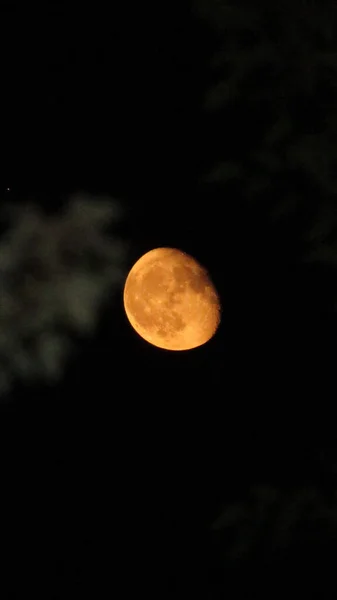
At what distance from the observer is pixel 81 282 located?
393 centimetres

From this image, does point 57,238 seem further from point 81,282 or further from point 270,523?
point 270,523

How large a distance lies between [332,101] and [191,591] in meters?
4.95

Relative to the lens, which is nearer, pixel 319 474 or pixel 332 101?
pixel 332 101

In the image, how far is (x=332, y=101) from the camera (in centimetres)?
294

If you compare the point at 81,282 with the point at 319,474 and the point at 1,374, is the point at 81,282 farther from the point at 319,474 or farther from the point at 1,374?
the point at 319,474

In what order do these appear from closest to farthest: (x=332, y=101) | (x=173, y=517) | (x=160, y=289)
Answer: (x=332, y=101) → (x=160, y=289) → (x=173, y=517)

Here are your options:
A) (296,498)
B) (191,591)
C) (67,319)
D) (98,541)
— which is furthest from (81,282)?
(98,541)

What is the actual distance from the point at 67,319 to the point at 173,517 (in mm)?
3781

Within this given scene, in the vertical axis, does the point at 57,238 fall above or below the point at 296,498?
above

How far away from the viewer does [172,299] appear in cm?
370

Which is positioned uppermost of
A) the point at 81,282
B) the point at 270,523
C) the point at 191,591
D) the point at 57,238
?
the point at 57,238

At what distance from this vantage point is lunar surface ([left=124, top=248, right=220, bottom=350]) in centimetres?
372

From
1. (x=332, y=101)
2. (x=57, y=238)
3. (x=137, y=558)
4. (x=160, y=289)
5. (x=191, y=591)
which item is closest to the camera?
(x=332, y=101)

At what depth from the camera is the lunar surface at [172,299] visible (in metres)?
3.72
